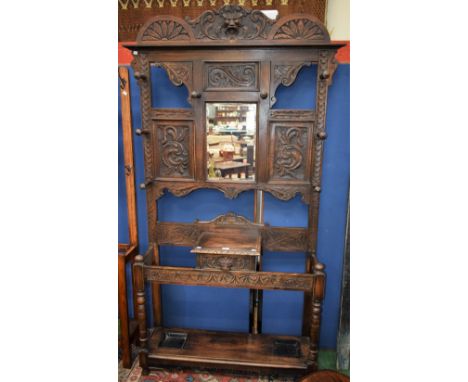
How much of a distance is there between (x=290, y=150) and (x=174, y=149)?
2.16ft

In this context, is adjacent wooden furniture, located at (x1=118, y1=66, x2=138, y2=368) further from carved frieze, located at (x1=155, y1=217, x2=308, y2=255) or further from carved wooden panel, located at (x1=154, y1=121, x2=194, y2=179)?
carved frieze, located at (x1=155, y1=217, x2=308, y2=255)

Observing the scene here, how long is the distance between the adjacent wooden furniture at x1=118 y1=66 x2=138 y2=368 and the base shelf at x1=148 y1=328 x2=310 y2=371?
168 millimetres

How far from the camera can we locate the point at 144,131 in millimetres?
1663

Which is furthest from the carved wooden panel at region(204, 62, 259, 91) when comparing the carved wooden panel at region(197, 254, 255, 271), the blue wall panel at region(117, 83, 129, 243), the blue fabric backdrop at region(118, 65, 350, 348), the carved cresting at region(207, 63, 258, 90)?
the carved wooden panel at region(197, 254, 255, 271)

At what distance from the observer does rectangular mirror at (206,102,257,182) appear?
1639mm

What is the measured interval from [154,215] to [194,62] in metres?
0.91

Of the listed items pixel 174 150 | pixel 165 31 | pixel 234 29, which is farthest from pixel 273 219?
pixel 165 31

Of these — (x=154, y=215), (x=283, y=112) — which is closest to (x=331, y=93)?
(x=283, y=112)

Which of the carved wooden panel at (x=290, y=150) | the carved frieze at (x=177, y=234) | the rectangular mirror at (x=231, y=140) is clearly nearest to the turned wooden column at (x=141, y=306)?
the carved frieze at (x=177, y=234)

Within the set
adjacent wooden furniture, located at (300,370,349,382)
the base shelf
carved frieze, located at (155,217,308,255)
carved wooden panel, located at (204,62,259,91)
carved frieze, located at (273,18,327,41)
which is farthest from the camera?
carved frieze, located at (155,217,308,255)

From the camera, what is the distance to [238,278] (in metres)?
1.58

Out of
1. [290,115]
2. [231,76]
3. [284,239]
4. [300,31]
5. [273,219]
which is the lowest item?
[284,239]

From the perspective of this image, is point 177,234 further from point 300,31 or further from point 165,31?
point 300,31
